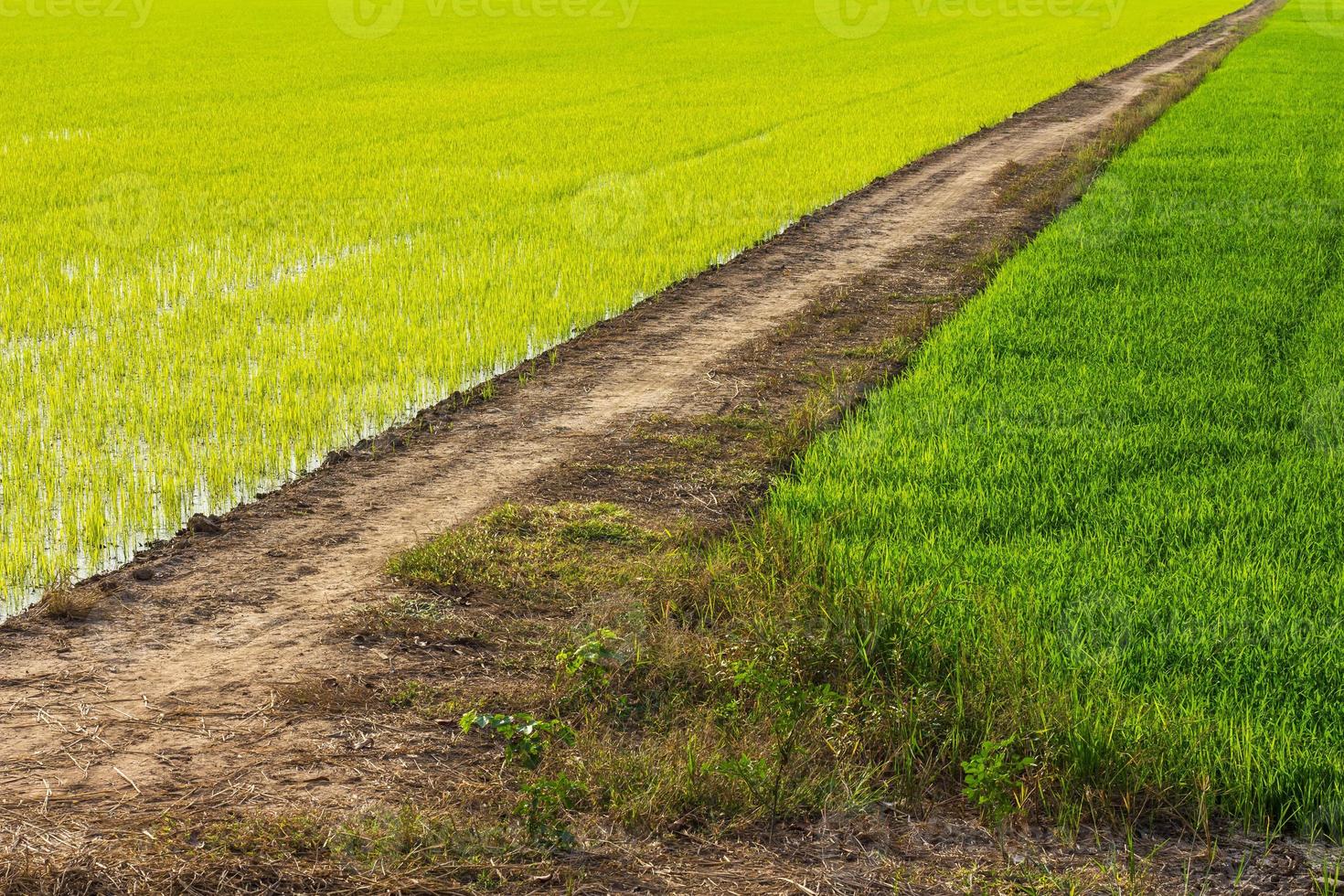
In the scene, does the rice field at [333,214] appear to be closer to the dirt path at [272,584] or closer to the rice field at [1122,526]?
the dirt path at [272,584]

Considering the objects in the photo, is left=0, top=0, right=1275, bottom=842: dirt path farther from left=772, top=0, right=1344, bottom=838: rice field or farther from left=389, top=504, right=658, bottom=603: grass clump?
left=772, top=0, right=1344, bottom=838: rice field

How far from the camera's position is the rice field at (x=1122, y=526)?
4160 mm

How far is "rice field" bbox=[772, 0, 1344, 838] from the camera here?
416cm

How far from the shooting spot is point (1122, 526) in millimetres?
5801

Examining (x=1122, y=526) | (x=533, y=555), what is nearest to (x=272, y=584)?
(x=533, y=555)

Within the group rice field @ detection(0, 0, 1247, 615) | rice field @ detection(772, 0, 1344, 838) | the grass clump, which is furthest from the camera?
rice field @ detection(0, 0, 1247, 615)

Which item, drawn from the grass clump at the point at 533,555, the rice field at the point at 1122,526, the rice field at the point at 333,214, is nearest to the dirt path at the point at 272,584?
the grass clump at the point at 533,555

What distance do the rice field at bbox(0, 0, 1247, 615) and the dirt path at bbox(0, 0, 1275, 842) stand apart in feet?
1.55

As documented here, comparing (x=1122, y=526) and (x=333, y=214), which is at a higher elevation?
(x=333, y=214)

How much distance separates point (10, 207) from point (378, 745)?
1180cm

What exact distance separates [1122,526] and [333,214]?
10.2 m

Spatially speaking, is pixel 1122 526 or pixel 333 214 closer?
pixel 1122 526

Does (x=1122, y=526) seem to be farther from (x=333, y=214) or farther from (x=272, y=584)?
(x=333, y=214)

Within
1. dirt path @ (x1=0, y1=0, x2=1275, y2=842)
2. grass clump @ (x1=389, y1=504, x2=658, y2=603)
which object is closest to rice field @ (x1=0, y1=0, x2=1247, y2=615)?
dirt path @ (x1=0, y1=0, x2=1275, y2=842)
